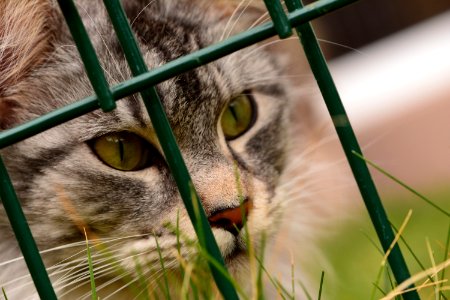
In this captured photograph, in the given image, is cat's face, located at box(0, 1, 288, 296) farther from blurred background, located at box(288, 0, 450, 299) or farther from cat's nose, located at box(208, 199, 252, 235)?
blurred background, located at box(288, 0, 450, 299)

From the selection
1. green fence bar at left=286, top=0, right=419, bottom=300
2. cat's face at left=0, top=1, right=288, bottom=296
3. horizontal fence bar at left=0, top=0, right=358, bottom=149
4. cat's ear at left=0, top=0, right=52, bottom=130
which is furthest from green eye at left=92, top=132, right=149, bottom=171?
green fence bar at left=286, top=0, right=419, bottom=300

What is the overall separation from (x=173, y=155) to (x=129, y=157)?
0.46m

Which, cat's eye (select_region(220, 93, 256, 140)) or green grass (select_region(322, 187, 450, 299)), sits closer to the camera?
cat's eye (select_region(220, 93, 256, 140))

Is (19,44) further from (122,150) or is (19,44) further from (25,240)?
(25,240)

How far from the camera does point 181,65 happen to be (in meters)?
0.84

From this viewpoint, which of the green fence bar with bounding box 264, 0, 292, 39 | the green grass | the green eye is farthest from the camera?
the green grass

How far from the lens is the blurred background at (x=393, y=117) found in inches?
79.0

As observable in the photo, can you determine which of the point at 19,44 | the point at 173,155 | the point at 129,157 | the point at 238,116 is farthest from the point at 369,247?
the point at 173,155

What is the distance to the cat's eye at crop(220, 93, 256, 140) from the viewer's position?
4.84 ft

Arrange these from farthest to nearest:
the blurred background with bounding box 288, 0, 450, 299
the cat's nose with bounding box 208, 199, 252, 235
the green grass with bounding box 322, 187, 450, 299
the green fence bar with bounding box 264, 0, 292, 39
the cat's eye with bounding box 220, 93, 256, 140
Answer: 1. the blurred background with bounding box 288, 0, 450, 299
2. the green grass with bounding box 322, 187, 450, 299
3. the cat's eye with bounding box 220, 93, 256, 140
4. the cat's nose with bounding box 208, 199, 252, 235
5. the green fence bar with bounding box 264, 0, 292, 39

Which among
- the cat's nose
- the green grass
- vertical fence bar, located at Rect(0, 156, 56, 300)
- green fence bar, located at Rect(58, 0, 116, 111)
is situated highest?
green fence bar, located at Rect(58, 0, 116, 111)

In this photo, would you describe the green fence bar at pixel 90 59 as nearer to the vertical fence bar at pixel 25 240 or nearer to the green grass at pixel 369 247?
the vertical fence bar at pixel 25 240

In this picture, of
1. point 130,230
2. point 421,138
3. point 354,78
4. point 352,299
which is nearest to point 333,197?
point 352,299

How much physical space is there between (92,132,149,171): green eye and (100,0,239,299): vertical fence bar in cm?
44
